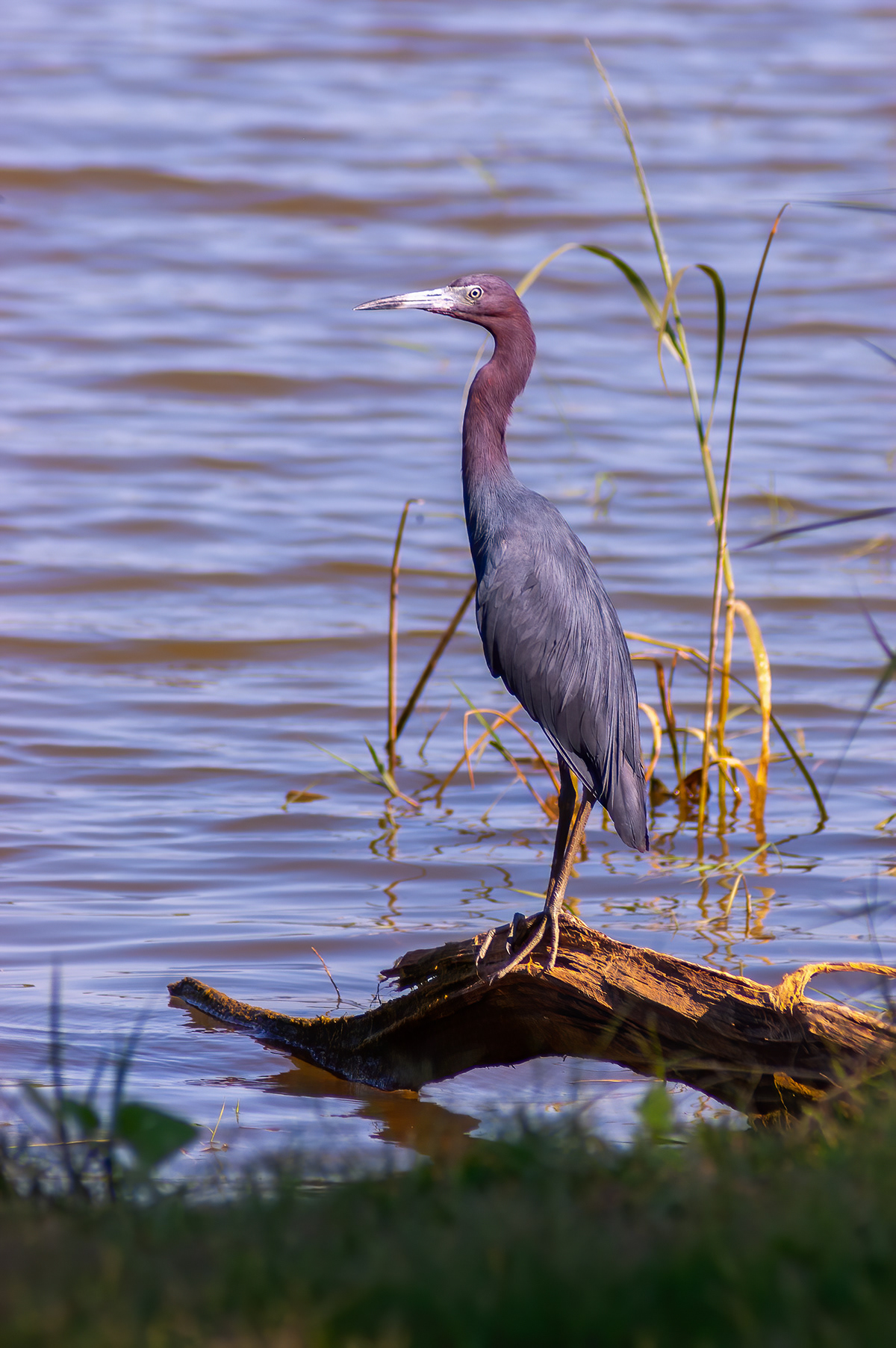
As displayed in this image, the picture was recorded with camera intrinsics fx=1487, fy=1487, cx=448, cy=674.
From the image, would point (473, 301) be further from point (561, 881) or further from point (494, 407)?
point (561, 881)

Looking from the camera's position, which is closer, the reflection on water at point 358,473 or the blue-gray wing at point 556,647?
the blue-gray wing at point 556,647

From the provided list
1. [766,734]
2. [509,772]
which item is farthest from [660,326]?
[509,772]

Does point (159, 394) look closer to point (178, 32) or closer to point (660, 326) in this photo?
point (660, 326)

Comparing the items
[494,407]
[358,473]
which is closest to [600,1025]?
[494,407]

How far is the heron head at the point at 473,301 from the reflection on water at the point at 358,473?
1620 millimetres

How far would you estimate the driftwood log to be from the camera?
3.17m

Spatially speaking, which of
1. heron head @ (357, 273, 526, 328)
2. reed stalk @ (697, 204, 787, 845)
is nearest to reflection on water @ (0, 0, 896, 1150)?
reed stalk @ (697, 204, 787, 845)

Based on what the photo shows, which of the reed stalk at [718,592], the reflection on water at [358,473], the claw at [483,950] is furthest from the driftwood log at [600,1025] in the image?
the reed stalk at [718,592]

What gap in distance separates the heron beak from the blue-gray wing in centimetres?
79

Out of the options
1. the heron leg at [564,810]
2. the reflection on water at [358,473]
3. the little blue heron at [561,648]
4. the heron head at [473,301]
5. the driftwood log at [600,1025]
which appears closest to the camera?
the driftwood log at [600,1025]

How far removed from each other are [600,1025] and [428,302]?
7.75 ft

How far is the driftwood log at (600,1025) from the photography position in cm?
317

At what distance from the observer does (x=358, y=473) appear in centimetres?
1002

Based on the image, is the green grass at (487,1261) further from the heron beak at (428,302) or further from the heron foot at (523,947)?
the heron beak at (428,302)
